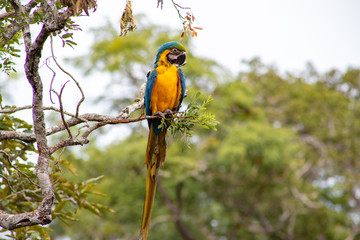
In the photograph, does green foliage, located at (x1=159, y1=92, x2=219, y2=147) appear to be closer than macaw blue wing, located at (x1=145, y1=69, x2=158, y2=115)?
Yes

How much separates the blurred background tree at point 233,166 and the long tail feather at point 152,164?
6655 mm

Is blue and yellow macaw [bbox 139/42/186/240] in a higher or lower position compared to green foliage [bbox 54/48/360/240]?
lower

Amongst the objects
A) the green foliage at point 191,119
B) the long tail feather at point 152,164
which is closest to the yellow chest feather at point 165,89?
the long tail feather at point 152,164

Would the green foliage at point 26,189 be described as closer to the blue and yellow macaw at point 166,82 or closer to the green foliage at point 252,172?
the blue and yellow macaw at point 166,82

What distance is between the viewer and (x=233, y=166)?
36.2ft

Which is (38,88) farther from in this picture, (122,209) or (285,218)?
(285,218)

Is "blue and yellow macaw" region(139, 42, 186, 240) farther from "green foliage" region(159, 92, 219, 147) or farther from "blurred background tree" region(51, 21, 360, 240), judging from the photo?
"blurred background tree" region(51, 21, 360, 240)

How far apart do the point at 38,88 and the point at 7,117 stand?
1.04 m

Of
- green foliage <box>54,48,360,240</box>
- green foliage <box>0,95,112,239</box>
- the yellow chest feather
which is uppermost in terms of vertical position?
green foliage <box>54,48,360,240</box>

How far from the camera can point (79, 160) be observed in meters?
10.9

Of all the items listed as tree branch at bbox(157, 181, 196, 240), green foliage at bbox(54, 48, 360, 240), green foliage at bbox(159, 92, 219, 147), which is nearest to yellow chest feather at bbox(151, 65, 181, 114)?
green foliage at bbox(159, 92, 219, 147)

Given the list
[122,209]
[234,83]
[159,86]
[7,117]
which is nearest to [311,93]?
[234,83]

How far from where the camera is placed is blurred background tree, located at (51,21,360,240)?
10531 millimetres

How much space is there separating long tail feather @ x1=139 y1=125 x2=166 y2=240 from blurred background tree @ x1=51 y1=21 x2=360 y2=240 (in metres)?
6.66
